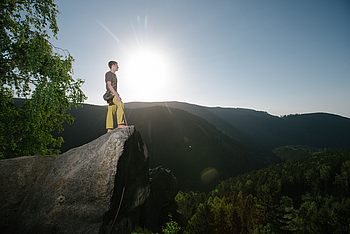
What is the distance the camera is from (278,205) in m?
113

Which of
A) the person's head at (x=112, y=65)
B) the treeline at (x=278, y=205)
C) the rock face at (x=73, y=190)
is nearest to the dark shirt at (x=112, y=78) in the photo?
the person's head at (x=112, y=65)

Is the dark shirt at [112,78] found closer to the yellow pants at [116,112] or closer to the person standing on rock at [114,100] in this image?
the person standing on rock at [114,100]

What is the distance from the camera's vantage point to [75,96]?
16.6 m

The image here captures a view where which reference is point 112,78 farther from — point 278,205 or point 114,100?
point 278,205

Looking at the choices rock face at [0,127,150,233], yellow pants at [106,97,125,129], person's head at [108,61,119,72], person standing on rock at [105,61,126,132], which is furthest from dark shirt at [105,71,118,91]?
rock face at [0,127,150,233]

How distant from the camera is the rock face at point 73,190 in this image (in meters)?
9.70

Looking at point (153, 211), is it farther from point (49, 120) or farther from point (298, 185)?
point (298, 185)

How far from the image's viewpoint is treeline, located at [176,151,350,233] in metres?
72.9

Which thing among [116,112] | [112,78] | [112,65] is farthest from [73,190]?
[112,65]

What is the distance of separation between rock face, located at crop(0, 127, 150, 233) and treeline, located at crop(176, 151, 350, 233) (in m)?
20.4

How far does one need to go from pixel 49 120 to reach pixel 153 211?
492 inches

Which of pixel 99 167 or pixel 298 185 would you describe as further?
Result: pixel 298 185

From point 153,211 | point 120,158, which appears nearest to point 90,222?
point 120,158

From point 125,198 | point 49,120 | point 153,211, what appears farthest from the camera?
point 153,211
